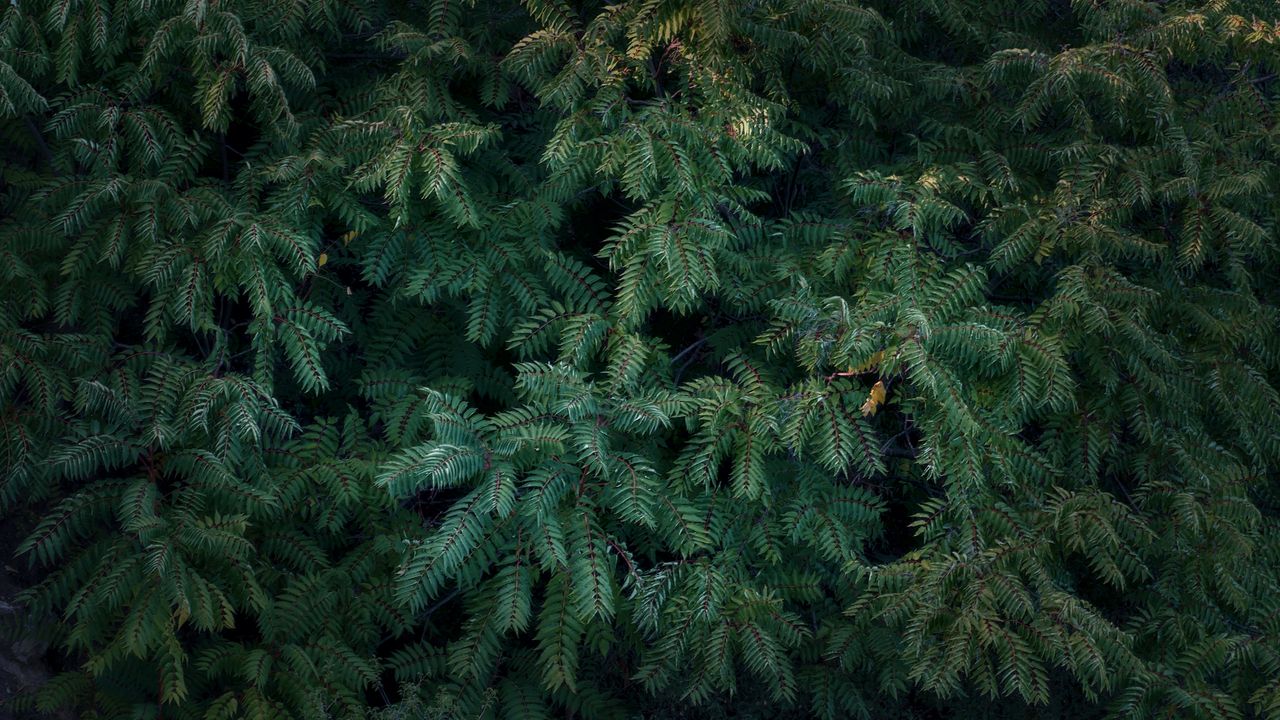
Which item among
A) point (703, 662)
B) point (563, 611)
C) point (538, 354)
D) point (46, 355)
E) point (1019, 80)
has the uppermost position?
point (1019, 80)

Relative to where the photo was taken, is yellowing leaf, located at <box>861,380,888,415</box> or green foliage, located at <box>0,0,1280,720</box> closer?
green foliage, located at <box>0,0,1280,720</box>

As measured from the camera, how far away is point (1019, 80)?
4.59m

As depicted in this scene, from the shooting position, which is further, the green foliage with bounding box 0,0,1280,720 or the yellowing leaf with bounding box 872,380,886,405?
the yellowing leaf with bounding box 872,380,886,405

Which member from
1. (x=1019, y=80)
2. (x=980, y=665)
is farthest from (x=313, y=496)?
(x=1019, y=80)

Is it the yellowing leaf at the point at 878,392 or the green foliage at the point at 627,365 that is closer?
the green foliage at the point at 627,365

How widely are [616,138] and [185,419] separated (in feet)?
6.29

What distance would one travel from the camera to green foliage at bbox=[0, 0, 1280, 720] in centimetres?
372

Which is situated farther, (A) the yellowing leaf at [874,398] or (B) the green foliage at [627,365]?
(A) the yellowing leaf at [874,398]

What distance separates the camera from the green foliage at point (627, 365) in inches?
146

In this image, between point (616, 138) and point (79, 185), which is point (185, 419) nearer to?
point (79, 185)

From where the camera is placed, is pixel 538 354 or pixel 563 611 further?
pixel 538 354

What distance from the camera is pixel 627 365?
3852 mm

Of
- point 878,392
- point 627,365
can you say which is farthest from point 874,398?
point 627,365

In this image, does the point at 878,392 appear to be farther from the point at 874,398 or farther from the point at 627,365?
the point at 627,365
